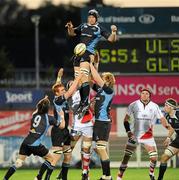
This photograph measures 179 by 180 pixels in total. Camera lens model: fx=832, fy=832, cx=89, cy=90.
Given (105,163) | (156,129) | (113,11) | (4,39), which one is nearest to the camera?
(105,163)

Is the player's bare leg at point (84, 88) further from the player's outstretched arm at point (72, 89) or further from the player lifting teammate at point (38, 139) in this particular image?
the player lifting teammate at point (38, 139)

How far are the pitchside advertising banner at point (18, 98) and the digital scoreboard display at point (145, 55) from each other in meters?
3.24

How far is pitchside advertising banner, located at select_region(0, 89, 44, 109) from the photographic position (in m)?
27.2

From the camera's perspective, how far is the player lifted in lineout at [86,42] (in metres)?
18.8

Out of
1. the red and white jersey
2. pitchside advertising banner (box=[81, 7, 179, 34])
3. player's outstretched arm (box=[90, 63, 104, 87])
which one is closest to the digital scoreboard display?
pitchside advertising banner (box=[81, 7, 179, 34])

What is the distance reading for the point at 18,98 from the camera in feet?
90.0

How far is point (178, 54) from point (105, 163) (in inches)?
306

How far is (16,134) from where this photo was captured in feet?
86.1

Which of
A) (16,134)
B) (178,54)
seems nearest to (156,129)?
(178,54)

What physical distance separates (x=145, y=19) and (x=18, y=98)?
5.18 m

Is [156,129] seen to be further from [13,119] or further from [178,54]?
[13,119]

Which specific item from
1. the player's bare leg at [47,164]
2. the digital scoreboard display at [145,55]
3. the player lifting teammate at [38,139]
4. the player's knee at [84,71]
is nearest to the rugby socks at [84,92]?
the player's knee at [84,71]

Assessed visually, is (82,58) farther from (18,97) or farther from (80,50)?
(18,97)

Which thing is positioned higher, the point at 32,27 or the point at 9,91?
the point at 32,27
